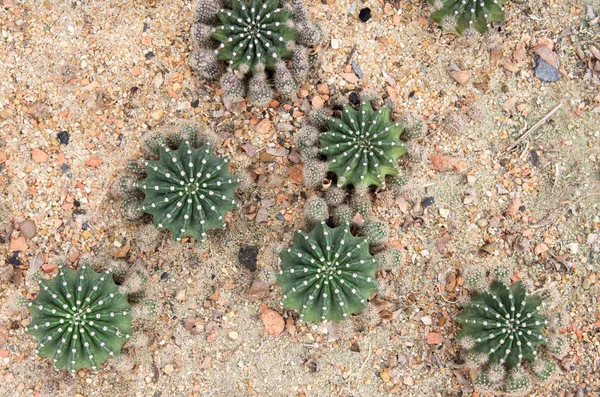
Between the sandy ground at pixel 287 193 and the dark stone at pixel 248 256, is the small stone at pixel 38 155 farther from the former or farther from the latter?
the dark stone at pixel 248 256

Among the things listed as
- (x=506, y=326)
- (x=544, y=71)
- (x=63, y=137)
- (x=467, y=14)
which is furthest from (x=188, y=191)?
(x=544, y=71)

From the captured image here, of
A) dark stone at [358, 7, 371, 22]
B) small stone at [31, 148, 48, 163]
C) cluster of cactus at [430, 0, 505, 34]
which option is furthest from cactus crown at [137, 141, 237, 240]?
cluster of cactus at [430, 0, 505, 34]

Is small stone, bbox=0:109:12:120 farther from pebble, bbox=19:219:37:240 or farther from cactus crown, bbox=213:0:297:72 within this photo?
cactus crown, bbox=213:0:297:72

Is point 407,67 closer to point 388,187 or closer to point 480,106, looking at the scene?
point 480,106

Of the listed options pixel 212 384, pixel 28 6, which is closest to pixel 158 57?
pixel 28 6

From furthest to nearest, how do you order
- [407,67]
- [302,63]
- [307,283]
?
[407,67], [302,63], [307,283]

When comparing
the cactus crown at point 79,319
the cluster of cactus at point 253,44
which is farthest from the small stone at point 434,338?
the cactus crown at point 79,319

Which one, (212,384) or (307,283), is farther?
(212,384)
